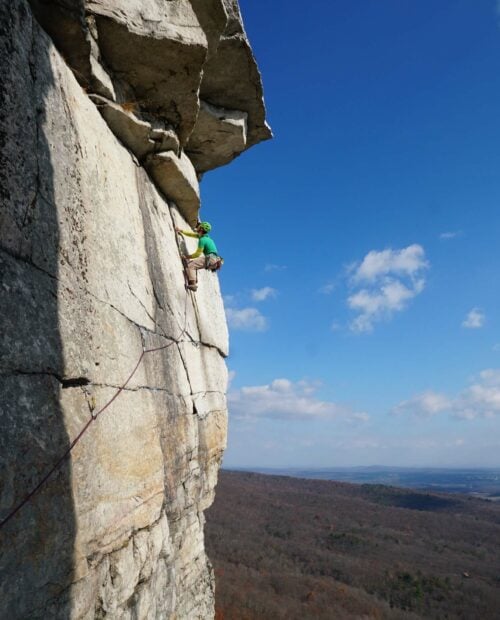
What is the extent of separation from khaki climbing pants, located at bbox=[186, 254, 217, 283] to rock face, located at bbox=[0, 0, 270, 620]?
0.31 meters

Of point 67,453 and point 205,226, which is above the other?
point 205,226

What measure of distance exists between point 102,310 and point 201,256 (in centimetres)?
374

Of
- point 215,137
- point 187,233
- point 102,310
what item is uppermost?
point 215,137

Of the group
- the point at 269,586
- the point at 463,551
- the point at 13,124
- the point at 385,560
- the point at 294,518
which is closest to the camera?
the point at 13,124

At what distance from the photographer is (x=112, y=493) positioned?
3758 mm

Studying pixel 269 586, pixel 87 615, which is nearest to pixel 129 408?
pixel 87 615

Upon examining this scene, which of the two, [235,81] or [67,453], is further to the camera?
[235,81]

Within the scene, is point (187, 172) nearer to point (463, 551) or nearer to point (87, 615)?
point (87, 615)

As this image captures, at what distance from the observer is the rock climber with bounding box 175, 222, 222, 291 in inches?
284

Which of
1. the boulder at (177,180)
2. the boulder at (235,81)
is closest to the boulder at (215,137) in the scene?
the boulder at (235,81)

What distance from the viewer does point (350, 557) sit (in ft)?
263

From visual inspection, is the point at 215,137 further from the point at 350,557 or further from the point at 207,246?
the point at 350,557

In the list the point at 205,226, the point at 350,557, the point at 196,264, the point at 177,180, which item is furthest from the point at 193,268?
the point at 350,557

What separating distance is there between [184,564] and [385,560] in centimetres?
8609
